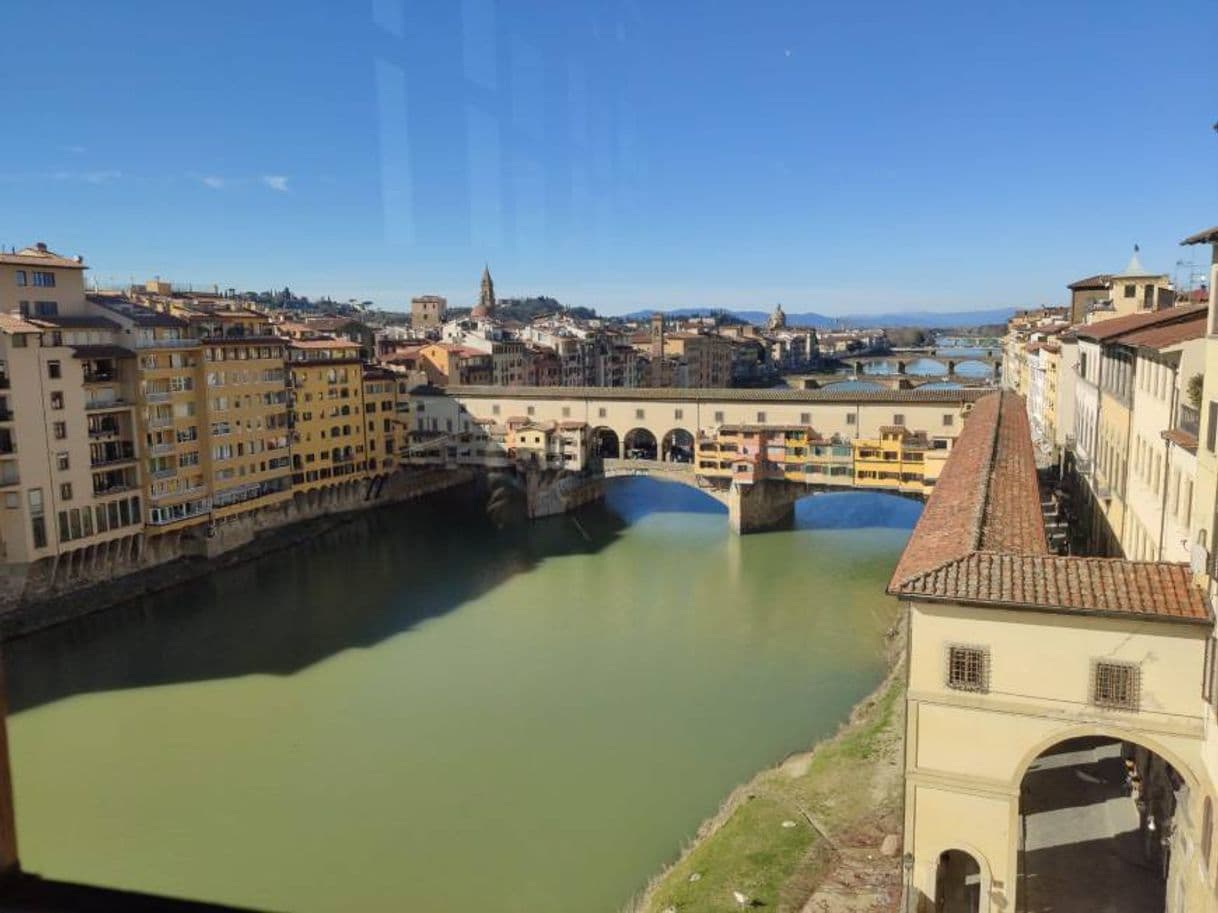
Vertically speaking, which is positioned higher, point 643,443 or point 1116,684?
point 1116,684

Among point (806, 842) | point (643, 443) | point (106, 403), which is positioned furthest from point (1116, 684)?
point (643, 443)

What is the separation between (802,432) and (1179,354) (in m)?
12.6

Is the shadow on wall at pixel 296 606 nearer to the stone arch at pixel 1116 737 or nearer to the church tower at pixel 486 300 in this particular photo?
the stone arch at pixel 1116 737

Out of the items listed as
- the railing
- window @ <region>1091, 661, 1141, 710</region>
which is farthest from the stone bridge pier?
window @ <region>1091, 661, 1141, 710</region>

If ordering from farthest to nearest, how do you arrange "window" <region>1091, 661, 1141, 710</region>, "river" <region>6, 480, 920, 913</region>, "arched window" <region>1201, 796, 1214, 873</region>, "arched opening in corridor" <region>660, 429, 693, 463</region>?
→ "arched opening in corridor" <region>660, 429, 693, 463</region>, "river" <region>6, 480, 920, 913</region>, "window" <region>1091, 661, 1141, 710</region>, "arched window" <region>1201, 796, 1214, 873</region>

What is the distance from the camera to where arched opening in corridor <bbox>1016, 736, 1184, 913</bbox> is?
224 inches

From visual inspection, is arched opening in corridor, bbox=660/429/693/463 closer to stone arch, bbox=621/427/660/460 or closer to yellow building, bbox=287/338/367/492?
stone arch, bbox=621/427/660/460

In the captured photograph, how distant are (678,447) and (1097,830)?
62.2 ft

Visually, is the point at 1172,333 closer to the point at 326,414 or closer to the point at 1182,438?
the point at 1182,438

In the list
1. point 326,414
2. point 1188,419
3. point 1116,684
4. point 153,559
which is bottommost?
point 153,559

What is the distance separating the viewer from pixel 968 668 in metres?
5.31

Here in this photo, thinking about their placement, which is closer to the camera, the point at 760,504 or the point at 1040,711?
the point at 1040,711

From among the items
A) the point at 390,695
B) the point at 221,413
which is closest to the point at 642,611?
the point at 390,695

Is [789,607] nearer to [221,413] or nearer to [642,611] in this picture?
[642,611]
